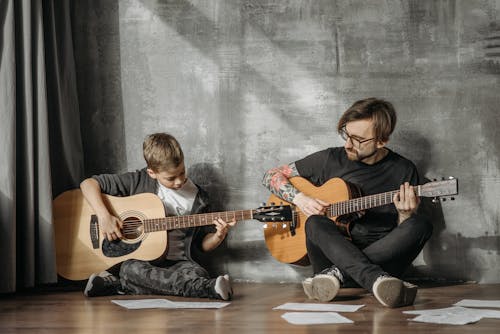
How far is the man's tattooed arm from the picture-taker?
3172mm

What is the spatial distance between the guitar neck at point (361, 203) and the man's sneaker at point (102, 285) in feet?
3.41

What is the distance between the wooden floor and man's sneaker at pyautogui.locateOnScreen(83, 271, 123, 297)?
5cm

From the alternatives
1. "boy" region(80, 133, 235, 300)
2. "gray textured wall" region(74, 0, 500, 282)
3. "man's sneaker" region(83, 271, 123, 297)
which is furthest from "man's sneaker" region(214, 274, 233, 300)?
"gray textured wall" region(74, 0, 500, 282)

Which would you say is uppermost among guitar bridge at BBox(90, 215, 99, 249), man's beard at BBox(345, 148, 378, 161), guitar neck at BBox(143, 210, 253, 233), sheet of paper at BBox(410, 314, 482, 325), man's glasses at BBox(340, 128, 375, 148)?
man's glasses at BBox(340, 128, 375, 148)

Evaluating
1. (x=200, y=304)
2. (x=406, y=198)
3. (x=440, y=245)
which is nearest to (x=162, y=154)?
(x=200, y=304)

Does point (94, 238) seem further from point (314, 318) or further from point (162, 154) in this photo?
point (314, 318)

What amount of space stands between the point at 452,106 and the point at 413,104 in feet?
0.64

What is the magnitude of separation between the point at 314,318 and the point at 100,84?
209 cm

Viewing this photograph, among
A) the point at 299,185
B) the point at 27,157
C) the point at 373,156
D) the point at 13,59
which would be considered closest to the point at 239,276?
the point at 299,185

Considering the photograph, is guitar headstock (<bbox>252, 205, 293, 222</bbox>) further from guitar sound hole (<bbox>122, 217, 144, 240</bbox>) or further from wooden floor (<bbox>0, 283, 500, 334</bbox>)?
guitar sound hole (<bbox>122, 217, 144, 240</bbox>)

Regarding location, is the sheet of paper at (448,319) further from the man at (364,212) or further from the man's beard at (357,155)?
the man's beard at (357,155)

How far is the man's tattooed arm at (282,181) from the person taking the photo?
317 centimetres

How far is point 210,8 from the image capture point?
12.0 feet

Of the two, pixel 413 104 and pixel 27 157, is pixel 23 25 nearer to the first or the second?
pixel 27 157
